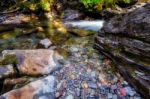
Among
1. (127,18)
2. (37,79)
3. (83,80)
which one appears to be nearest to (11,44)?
(37,79)

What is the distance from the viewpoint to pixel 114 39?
5902 millimetres

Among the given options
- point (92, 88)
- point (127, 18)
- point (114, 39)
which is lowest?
point (92, 88)

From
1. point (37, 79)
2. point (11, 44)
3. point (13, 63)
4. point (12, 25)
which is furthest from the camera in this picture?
point (12, 25)

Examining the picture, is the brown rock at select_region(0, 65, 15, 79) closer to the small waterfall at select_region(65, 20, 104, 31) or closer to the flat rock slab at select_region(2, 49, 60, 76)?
the flat rock slab at select_region(2, 49, 60, 76)

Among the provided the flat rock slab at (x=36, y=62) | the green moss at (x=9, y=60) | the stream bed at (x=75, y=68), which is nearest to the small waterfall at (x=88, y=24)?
the stream bed at (x=75, y=68)

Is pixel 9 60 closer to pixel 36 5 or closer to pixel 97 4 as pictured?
pixel 36 5

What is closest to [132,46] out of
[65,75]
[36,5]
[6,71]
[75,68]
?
[75,68]

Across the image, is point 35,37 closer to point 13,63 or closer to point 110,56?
point 13,63

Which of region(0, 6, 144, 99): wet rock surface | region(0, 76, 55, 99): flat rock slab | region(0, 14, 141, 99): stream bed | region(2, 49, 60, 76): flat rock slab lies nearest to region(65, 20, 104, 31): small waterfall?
region(0, 14, 141, 99): stream bed

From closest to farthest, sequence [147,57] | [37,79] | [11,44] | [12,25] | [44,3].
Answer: [147,57], [37,79], [11,44], [12,25], [44,3]

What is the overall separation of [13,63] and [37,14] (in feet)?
17.2

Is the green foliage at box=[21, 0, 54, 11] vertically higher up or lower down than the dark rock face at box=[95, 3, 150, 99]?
higher up

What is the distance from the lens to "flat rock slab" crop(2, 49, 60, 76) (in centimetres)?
536

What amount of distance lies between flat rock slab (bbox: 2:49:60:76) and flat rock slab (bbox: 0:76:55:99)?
0.47m
